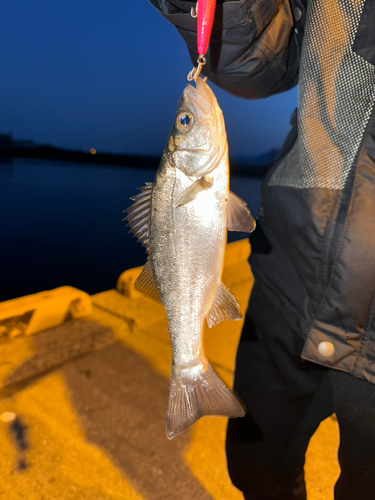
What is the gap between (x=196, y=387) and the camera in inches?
50.5

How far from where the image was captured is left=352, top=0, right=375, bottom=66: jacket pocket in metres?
1.16

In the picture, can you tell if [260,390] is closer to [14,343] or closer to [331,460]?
[331,460]

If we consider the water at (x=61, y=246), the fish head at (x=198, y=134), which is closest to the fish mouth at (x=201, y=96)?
the fish head at (x=198, y=134)

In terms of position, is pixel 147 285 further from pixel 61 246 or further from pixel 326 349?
pixel 61 246

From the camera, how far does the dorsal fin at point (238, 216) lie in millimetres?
1138

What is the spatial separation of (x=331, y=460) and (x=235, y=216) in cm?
206

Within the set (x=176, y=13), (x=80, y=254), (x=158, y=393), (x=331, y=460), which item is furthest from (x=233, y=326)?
(x=80, y=254)

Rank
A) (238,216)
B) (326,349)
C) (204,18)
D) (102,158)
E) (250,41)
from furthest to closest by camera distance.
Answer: (102,158) → (250,41) → (326,349) → (238,216) → (204,18)

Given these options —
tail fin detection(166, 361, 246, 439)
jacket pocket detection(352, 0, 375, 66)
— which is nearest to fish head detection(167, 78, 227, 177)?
jacket pocket detection(352, 0, 375, 66)

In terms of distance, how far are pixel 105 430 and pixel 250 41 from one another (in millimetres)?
2449

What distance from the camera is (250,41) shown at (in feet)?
4.61

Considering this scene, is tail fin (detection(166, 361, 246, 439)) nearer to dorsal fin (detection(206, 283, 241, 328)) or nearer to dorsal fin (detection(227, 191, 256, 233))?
dorsal fin (detection(206, 283, 241, 328))

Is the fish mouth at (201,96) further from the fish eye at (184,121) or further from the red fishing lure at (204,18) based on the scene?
the red fishing lure at (204,18)

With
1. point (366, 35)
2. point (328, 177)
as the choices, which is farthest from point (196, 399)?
point (366, 35)
